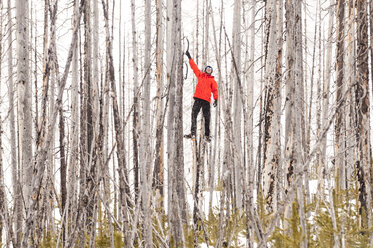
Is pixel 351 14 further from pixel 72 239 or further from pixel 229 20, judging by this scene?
pixel 229 20

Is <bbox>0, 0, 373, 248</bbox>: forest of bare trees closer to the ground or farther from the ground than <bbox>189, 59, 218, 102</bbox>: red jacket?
closer to the ground

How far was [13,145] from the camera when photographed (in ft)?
13.1

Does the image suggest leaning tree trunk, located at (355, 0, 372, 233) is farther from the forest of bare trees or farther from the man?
the man

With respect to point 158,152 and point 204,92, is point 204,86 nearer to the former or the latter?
point 204,92

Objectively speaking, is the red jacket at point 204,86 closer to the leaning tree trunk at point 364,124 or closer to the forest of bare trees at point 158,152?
the forest of bare trees at point 158,152

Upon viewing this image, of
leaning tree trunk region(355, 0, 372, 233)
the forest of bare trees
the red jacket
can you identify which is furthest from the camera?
the red jacket

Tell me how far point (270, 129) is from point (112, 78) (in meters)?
4.55

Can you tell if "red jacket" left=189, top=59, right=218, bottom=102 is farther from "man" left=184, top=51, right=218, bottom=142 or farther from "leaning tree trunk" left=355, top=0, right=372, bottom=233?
"leaning tree trunk" left=355, top=0, right=372, bottom=233

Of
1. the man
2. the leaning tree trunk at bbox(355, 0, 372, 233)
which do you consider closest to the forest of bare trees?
the leaning tree trunk at bbox(355, 0, 372, 233)

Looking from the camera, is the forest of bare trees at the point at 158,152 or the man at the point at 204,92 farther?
the man at the point at 204,92

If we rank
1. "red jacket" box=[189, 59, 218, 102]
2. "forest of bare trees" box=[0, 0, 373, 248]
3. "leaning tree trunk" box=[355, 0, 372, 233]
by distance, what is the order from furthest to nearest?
"red jacket" box=[189, 59, 218, 102] < "leaning tree trunk" box=[355, 0, 372, 233] < "forest of bare trees" box=[0, 0, 373, 248]

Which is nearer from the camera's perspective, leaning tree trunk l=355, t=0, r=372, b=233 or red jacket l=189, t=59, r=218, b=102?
leaning tree trunk l=355, t=0, r=372, b=233

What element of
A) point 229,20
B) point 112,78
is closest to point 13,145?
point 112,78

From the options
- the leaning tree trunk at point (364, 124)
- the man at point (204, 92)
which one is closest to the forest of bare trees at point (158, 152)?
the leaning tree trunk at point (364, 124)
